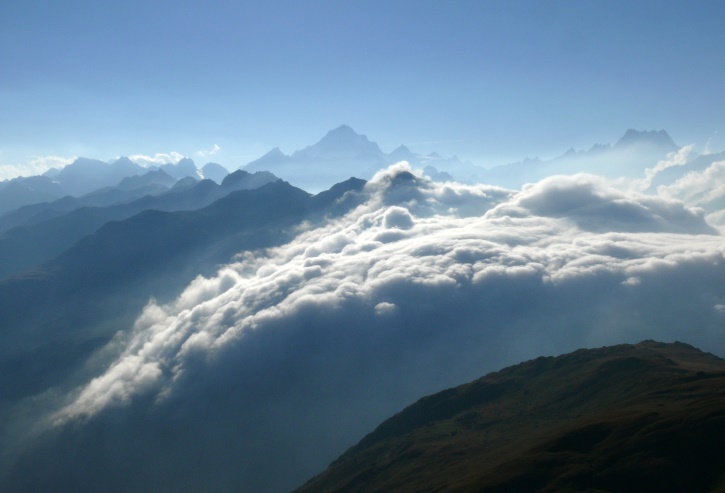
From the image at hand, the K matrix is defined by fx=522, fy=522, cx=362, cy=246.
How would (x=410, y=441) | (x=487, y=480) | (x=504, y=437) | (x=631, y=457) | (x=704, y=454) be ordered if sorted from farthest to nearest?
(x=410, y=441) → (x=504, y=437) → (x=487, y=480) → (x=631, y=457) → (x=704, y=454)

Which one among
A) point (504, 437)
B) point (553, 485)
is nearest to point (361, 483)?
point (504, 437)

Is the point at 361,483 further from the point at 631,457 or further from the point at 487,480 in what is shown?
the point at 631,457

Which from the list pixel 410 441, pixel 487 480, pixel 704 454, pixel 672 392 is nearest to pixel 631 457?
pixel 704 454

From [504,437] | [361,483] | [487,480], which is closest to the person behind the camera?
[487,480]

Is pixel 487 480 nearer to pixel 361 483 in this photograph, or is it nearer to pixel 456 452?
pixel 456 452

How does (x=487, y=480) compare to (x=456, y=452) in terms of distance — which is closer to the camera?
(x=487, y=480)

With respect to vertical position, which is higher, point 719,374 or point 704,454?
point 719,374
